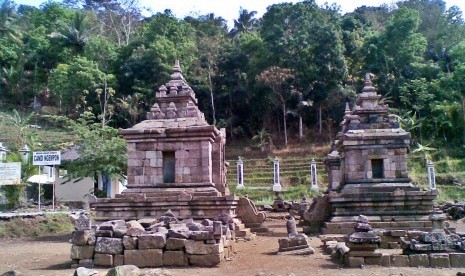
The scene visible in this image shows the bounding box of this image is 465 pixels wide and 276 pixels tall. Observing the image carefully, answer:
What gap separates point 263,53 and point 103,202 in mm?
31892

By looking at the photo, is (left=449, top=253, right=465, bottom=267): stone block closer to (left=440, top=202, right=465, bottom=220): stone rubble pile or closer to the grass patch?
(left=440, top=202, right=465, bottom=220): stone rubble pile

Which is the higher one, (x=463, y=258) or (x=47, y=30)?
(x=47, y=30)

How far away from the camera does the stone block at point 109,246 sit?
9297 millimetres

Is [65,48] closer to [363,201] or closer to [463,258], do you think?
[363,201]

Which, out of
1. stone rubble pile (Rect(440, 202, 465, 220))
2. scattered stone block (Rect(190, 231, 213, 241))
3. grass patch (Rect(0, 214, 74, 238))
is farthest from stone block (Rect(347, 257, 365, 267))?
stone rubble pile (Rect(440, 202, 465, 220))

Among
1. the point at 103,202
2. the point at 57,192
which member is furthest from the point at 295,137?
the point at 103,202

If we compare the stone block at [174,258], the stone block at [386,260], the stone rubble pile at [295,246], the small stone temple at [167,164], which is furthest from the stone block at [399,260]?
the small stone temple at [167,164]

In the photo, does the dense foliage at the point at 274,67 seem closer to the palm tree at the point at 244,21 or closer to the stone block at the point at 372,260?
the palm tree at the point at 244,21

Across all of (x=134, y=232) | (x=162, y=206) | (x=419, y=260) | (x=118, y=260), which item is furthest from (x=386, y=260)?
(x=162, y=206)

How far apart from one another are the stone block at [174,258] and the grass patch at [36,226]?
Answer: 11.2 meters

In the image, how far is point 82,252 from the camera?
9.50m

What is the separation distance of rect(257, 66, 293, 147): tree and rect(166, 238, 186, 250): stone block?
33477 mm

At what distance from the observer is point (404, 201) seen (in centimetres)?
1517

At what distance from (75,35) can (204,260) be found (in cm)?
5020
